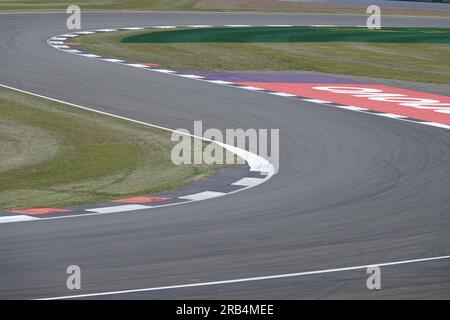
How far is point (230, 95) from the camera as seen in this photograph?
24516 mm

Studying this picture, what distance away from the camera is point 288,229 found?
12648mm

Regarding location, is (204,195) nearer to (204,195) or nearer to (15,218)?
(204,195)

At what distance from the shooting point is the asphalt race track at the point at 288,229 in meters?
10.3

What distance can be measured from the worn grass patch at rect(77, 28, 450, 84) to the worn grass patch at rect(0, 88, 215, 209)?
8671 mm

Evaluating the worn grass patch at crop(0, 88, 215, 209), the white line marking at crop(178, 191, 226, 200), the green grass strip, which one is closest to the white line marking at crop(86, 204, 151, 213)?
the worn grass patch at crop(0, 88, 215, 209)

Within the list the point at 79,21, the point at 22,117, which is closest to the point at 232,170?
the point at 22,117

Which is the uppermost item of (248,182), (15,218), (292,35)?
(15,218)

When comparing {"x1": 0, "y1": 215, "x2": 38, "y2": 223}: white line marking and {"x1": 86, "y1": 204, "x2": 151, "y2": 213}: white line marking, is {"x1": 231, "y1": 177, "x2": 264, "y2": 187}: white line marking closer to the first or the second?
{"x1": 86, "y1": 204, "x2": 151, "y2": 213}: white line marking

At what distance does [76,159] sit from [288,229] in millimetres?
5527

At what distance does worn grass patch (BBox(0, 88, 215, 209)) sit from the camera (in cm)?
1481

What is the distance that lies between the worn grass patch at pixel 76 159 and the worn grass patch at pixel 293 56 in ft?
28.4

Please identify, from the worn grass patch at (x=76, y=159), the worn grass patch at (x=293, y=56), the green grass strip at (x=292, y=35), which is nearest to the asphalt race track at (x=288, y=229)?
the worn grass patch at (x=76, y=159)

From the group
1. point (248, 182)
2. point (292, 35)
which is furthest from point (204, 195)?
point (292, 35)

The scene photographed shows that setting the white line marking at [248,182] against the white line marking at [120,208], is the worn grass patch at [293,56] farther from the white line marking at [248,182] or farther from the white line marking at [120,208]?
the white line marking at [120,208]
